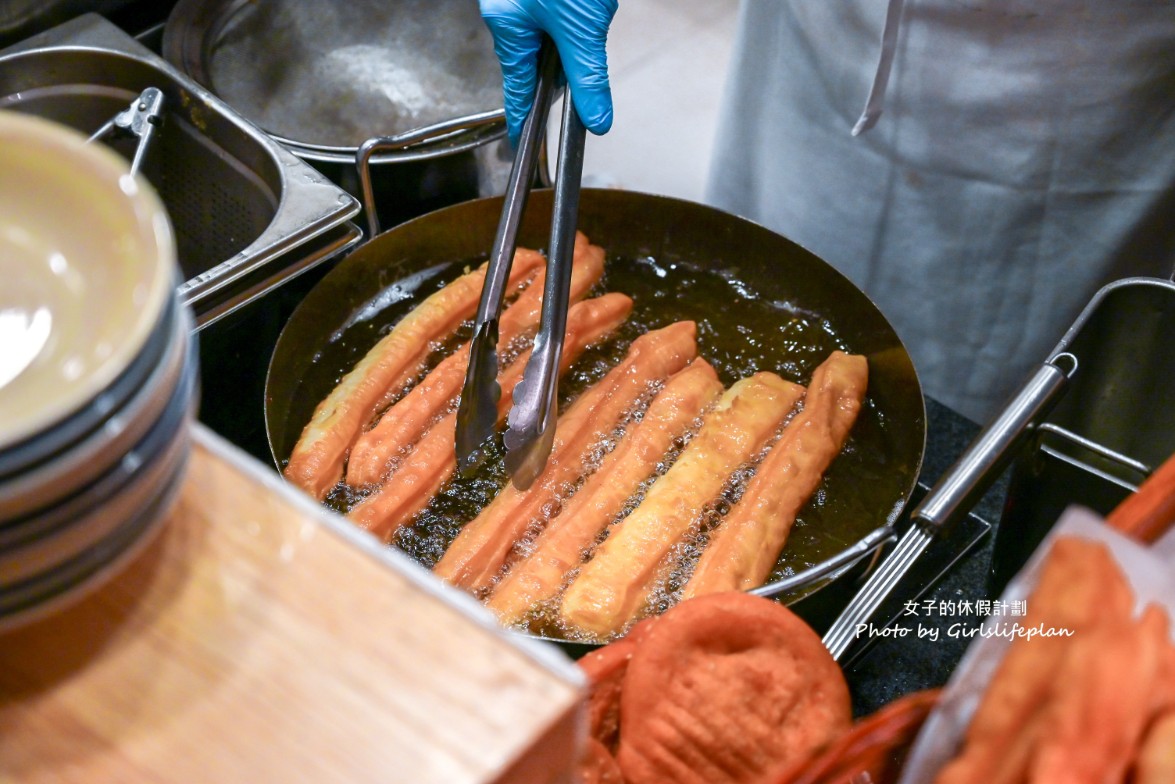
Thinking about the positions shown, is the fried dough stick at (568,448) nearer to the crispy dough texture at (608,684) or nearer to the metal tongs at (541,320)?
the metal tongs at (541,320)

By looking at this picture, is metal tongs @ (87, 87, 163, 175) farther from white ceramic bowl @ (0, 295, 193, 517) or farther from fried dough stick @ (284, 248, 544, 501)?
white ceramic bowl @ (0, 295, 193, 517)

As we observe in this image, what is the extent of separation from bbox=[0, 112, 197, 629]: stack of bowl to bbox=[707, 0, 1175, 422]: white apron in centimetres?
152

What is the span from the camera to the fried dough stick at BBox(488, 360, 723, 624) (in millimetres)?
1321

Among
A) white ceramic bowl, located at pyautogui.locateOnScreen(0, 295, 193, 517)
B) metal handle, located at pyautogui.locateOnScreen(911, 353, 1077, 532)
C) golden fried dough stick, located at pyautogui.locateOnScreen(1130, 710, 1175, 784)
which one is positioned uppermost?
white ceramic bowl, located at pyautogui.locateOnScreen(0, 295, 193, 517)

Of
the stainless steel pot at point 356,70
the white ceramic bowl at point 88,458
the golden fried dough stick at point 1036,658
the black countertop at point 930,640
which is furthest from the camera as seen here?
the stainless steel pot at point 356,70

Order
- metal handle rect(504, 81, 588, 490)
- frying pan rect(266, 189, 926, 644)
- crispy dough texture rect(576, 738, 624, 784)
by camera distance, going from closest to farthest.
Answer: crispy dough texture rect(576, 738, 624, 784), metal handle rect(504, 81, 588, 490), frying pan rect(266, 189, 926, 644)

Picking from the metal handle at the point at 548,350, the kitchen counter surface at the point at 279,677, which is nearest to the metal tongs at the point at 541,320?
the metal handle at the point at 548,350

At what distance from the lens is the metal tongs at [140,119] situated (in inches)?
65.6

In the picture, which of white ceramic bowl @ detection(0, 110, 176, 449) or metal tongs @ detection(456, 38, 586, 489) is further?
metal tongs @ detection(456, 38, 586, 489)

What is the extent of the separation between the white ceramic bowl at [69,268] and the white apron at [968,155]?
1.52 m

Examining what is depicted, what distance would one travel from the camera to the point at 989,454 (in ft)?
3.41

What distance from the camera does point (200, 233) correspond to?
5.85 feet

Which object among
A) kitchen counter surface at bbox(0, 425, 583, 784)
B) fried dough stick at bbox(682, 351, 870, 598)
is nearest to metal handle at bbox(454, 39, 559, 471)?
fried dough stick at bbox(682, 351, 870, 598)

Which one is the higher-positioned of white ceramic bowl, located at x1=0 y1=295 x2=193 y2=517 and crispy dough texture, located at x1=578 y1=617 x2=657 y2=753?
white ceramic bowl, located at x1=0 y1=295 x2=193 y2=517
